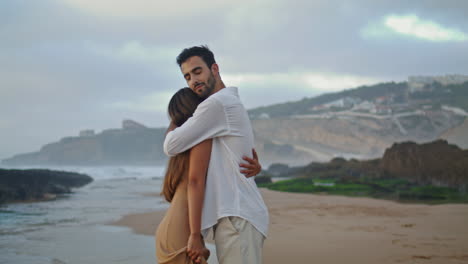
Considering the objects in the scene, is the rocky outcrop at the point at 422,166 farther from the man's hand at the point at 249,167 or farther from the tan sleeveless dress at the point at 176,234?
the tan sleeveless dress at the point at 176,234

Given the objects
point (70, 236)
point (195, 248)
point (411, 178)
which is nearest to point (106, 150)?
point (411, 178)

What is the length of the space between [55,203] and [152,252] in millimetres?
6844

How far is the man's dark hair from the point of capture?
2.22 meters

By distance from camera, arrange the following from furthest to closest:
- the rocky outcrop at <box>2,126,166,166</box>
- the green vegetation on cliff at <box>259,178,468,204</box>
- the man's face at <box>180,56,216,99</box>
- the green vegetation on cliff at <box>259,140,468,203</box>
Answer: the rocky outcrop at <box>2,126,166,166</box> < the green vegetation on cliff at <box>259,140,468,203</box> < the green vegetation on cliff at <box>259,178,468,204</box> < the man's face at <box>180,56,216,99</box>

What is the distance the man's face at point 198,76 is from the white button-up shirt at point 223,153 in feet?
0.53

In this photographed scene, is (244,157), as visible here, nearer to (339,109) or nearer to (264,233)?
(264,233)

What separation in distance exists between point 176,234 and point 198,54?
88cm

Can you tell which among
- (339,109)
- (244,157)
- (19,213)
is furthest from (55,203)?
(339,109)

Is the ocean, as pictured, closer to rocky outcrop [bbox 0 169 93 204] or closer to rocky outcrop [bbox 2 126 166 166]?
rocky outcrop [bbox 0 169 93 204]

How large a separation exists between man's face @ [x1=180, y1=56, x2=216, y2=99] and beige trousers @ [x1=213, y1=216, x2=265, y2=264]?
64 cm

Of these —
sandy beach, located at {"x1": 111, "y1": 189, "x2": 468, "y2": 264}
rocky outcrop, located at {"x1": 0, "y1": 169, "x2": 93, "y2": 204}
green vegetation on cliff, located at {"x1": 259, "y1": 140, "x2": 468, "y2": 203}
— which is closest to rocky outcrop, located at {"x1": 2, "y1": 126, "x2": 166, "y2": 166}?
rocky outcrop, located at {"x1": 0, "y1": 169, "x2": 93, "y2": 204}

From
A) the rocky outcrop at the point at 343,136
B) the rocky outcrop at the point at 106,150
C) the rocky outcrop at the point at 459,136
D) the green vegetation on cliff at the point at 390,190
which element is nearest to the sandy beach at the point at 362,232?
the green vegetation on cliff at the point at 390,190

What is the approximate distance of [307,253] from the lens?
16.7 ft

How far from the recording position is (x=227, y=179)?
6.66 ft
